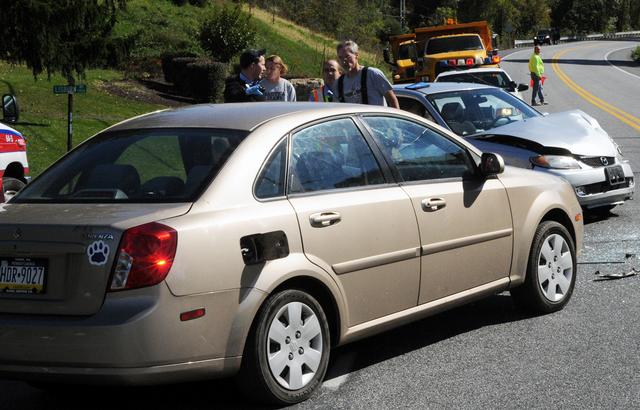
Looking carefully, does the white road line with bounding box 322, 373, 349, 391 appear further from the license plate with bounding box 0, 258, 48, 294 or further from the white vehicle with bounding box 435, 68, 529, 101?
the white vehicle with bounding box 435, 68, 529, 101

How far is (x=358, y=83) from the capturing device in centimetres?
1009

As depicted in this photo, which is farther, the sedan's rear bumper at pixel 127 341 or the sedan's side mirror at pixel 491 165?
the sedan's side mirror at pixel 491 165

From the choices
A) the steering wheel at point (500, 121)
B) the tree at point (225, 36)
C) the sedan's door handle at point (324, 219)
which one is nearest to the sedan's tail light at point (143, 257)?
the sedan's door handle at point (324, 219)

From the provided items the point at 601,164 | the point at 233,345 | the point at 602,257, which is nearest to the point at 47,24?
the point at 601,164

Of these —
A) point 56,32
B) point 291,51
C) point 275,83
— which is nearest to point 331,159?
point 275,83

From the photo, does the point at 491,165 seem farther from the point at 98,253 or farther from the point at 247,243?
the point at 98,253

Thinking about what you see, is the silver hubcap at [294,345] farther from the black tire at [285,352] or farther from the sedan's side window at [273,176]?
the sedan's side window at [273,176]

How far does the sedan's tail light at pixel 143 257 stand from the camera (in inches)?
183

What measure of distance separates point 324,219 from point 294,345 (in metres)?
0.66

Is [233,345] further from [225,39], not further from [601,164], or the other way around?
[225,39]

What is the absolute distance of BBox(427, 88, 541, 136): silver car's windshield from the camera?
1175 cm

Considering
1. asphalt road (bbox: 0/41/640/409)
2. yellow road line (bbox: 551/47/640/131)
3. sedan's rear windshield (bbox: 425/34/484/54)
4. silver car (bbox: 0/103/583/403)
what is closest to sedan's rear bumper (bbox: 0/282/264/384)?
silver car (bbox: 0/103/583/403)

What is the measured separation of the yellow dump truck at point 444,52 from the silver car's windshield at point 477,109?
57.5 feet

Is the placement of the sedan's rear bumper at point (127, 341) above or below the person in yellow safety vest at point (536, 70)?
above
